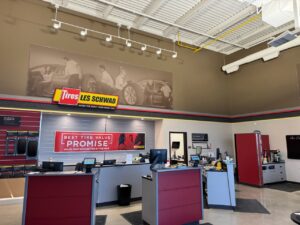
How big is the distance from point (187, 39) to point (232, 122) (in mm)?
4577

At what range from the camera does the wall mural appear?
6254 millimetres

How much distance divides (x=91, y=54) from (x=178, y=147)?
5.04 metres

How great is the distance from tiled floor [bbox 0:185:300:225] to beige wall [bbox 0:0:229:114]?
3221 mm

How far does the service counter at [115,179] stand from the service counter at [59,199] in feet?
4.59

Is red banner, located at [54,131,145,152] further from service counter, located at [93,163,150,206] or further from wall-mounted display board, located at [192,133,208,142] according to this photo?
wall-mounted display board, located at [192,133,208,142]

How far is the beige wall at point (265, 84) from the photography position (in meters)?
8.06

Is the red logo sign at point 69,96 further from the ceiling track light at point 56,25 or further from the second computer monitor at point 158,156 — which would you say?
the second computer monitor at point 158,156

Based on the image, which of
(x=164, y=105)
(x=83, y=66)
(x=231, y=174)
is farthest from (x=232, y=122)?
(x=83, y=66)

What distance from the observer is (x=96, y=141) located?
23.3 feet

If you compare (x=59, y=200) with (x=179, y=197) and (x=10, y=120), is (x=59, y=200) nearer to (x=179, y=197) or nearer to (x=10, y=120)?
(x=179, y=197)

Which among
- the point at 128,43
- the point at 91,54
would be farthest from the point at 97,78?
the point at 128,43

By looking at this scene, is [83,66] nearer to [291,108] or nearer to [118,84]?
[118,84]

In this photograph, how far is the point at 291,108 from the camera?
7973 mm

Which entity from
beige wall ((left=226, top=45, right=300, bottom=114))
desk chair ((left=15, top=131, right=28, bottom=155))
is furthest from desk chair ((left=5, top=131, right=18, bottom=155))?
beige wall ((left=226, top=45, right=300, bottom=114))
